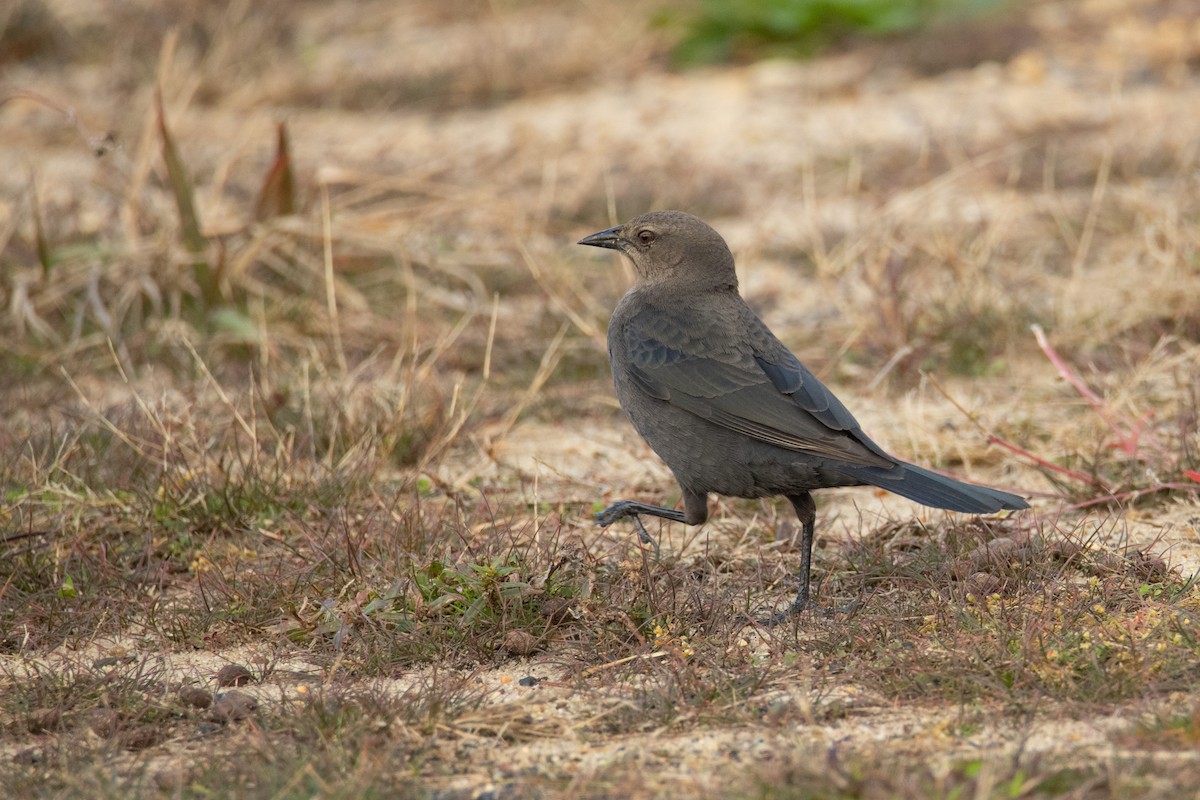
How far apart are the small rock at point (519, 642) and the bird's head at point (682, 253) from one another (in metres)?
1.53

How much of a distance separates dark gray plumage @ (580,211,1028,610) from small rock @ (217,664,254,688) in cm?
136

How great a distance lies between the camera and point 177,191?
270 inches

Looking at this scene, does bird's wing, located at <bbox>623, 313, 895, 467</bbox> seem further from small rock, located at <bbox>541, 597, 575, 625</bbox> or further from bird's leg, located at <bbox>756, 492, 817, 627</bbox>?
small rock, located at <bbox>541, 597, 575, 625</bbox>

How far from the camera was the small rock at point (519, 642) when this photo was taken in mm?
4082

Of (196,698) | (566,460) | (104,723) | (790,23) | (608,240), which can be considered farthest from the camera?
(790,23)

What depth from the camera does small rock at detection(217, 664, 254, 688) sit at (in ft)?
12.9

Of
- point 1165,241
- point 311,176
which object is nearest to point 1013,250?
point 1165,241

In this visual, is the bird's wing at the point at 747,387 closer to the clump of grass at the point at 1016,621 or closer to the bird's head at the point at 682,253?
the bird's head at the point at 682,253

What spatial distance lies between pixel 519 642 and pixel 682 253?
1.69 meters

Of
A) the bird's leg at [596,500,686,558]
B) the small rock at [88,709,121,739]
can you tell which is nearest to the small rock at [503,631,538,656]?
the bird's leg at [596,500,686,558]

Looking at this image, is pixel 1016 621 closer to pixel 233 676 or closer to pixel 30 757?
pixel 233 676

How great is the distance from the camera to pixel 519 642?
4.08 m

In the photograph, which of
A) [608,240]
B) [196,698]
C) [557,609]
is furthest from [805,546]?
[196,698]

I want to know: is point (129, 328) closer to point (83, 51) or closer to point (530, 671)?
point (530, 671)
